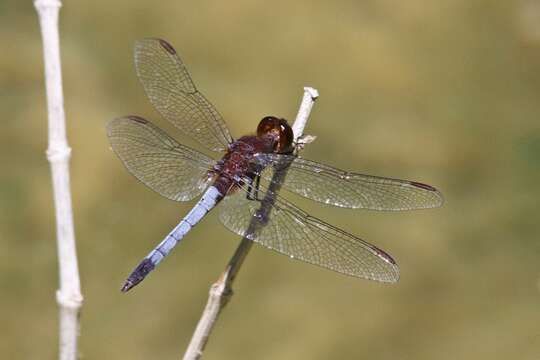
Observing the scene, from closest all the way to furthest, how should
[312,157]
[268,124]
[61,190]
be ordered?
[61,190]
[268,124]
[312,157]

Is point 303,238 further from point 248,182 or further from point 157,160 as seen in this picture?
point 157,160

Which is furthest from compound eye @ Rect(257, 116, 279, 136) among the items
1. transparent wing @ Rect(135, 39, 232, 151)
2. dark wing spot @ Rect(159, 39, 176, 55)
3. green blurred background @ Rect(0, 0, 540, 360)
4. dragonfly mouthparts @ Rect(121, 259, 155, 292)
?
green blurred background @ Rect(0, 0, 540, 360)

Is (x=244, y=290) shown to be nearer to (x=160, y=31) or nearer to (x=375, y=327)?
(x=375, y=327)

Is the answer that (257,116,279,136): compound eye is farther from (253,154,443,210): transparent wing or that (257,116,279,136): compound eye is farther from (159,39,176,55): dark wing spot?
(159,39,176,55): dark wing spot

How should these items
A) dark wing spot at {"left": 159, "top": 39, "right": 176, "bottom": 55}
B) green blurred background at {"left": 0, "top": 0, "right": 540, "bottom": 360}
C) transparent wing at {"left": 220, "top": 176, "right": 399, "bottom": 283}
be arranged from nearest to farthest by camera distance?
transparent wing at {"left": 220, "top": 176, "right": 399, "bottom": 283}
dark wing spot at {"left": 159, "top": 39, "right": 176, "bottom": 55}
green blurred background at {"left": 0, "top": 0, "right": 540, "bottom": 360}

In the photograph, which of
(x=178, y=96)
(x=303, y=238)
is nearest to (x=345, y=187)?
(x=303, y=238)

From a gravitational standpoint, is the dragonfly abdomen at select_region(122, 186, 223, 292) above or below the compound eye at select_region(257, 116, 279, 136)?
below

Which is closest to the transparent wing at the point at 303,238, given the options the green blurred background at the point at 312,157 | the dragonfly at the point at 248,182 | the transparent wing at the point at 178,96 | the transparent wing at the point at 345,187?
the dragonfly at the point at 248,182
